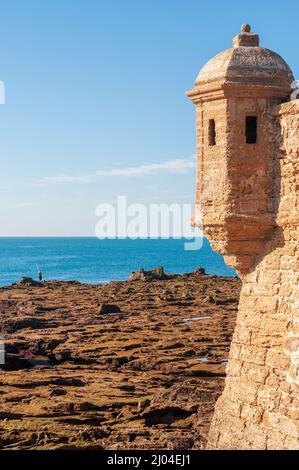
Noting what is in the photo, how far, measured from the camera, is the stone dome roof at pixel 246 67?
45.4ft

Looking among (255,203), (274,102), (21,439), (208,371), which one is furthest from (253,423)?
(208,371)

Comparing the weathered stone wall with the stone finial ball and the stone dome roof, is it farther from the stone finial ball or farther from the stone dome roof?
the stone finial ball

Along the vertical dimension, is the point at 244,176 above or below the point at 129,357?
above

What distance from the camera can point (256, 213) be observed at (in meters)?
14.1

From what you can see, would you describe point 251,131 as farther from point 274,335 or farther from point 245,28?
point 274,335

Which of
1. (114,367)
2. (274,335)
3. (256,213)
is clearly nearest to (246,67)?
(256,213)

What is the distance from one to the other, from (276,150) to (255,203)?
43.5 inches

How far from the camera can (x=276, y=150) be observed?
1386cm

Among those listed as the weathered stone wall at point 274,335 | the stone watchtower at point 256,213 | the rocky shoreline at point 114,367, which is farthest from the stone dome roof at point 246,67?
the rocky shoreline at point 114,367

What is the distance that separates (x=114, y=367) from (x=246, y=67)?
18.5m

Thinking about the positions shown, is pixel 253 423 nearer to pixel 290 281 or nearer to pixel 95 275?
pixel 290 281

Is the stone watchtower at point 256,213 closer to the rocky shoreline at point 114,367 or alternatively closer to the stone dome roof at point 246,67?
the stone dome roof at point 246,67

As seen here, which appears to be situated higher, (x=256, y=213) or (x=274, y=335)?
(x=256, y=213)
